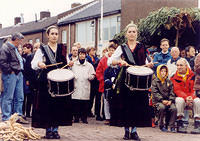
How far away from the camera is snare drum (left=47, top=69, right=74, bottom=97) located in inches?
265

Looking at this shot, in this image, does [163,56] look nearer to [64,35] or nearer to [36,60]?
[36,60]

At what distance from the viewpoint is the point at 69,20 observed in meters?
42.9

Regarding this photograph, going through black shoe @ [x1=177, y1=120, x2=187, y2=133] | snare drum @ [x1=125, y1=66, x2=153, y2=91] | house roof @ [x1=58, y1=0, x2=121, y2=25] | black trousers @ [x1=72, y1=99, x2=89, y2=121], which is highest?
house roof @ [x1=58, y1=0, x2=121, y2=25]

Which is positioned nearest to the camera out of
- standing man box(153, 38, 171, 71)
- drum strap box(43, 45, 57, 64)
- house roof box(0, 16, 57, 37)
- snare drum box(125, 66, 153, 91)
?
snare drum box(125, 66, 153, 91)

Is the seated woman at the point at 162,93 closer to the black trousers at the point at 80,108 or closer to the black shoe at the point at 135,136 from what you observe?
the black trousers at the point at 80,108

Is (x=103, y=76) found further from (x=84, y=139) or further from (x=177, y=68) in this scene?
(x=84, y=139)

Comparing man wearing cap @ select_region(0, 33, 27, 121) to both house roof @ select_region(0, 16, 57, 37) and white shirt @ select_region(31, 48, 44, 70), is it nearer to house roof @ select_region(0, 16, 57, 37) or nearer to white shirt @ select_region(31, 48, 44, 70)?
white shirt @ select_region(31, 48, 44, 70)

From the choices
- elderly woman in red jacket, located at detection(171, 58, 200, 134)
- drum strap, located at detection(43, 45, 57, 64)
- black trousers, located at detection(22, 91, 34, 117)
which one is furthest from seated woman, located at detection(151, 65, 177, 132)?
black trousers, located at detection(22, 91, 34, 117)

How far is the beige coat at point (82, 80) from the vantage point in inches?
394

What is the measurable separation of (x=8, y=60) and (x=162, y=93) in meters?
A: 3.59

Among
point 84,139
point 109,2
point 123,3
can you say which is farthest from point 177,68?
point 109,2

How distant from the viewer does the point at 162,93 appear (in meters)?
9.01

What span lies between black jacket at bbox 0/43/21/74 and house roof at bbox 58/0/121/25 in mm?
25555

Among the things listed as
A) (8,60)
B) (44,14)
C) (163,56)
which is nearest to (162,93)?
(163,56)
